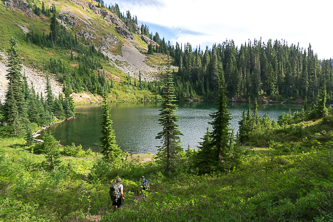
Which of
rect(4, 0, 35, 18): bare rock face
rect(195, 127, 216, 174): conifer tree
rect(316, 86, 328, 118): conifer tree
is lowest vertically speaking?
rect(195, 127, 216, 174): conifer tree

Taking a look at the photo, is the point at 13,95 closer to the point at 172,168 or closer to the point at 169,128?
the point at 169,128

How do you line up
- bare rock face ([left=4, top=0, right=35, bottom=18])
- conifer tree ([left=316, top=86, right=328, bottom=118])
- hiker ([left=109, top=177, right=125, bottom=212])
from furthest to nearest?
bare rock face ([left=4, top=0, right=35, bottom=18]) < conifer tree ([left=316, top=86, right=328, bottom=118]) < hiker ([left=109, top=177, right=125, bottom=212])

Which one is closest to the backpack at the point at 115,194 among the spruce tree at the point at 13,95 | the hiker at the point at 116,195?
the hiker at the point at 116,195

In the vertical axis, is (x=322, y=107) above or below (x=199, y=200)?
above

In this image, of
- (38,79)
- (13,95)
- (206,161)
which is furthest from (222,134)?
(38,79)

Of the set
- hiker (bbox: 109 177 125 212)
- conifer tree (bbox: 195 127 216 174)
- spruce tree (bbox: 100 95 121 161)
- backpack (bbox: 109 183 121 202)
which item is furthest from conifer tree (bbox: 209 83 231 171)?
spruce tree (bbox: 100 95 121 161)

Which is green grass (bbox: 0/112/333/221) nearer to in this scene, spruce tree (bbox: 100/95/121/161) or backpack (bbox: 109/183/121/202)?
backpack (bbox: 109/183/121/202)

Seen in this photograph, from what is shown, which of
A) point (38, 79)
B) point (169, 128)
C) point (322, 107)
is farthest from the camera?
point (38, 79)

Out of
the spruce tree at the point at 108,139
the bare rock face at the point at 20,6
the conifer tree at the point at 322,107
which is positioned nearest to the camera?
the spruce tree at the point at 108,139

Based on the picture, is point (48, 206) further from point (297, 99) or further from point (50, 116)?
point (297, 99)

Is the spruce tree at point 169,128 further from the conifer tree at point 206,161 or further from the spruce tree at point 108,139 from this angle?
the spruce tree at point 108,139

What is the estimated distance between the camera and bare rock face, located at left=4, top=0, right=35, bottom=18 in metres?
167

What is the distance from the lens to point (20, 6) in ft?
568

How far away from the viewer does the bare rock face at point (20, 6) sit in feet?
548
